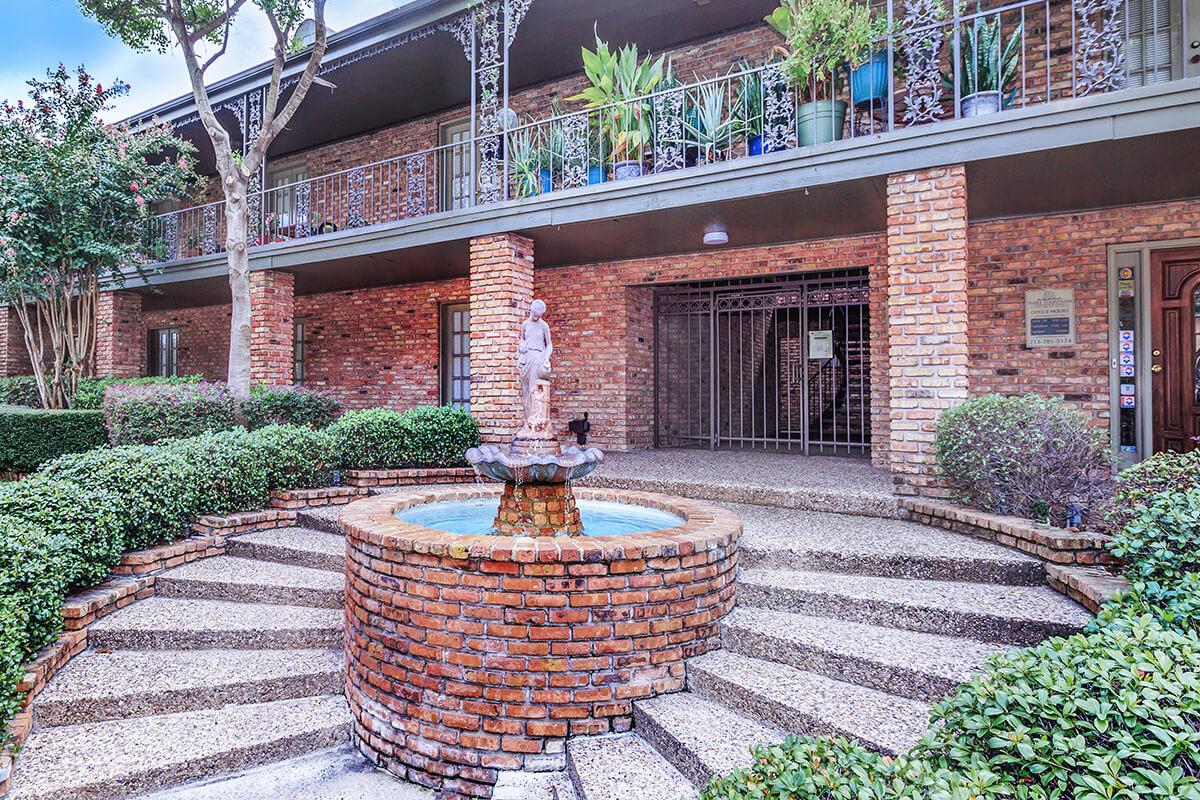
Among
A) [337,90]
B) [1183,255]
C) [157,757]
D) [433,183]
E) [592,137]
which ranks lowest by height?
[157,757]

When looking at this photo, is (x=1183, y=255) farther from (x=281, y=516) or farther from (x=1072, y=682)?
(x=281, y=516)

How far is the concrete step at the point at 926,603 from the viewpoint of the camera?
300 cm

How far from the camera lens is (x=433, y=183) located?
11.2 m

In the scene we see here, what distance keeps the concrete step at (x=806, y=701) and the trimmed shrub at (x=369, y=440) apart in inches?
183

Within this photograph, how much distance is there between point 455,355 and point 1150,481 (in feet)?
31.8

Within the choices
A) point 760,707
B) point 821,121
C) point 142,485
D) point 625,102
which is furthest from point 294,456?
point 821,121

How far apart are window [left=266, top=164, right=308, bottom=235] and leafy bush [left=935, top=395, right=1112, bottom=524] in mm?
11997

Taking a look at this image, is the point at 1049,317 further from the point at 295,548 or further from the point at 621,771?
the point at 295,548

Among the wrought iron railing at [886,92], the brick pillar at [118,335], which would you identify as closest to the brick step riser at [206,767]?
the wrought iron railing at [886,92]

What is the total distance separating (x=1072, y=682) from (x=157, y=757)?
3.47 meters

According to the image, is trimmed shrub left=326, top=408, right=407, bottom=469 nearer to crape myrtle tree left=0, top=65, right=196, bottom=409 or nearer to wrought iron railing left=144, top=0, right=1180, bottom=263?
wrought iron railing left=144, top=0, right=1180, bottom=263

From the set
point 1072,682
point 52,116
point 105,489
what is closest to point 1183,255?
point 1072,682

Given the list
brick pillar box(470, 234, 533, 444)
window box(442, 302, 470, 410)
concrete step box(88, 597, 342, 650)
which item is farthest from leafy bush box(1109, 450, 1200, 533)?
window box(442, 302, 470, 410)

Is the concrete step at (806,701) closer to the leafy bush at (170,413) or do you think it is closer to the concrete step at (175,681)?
the concrete step at (175,681)
